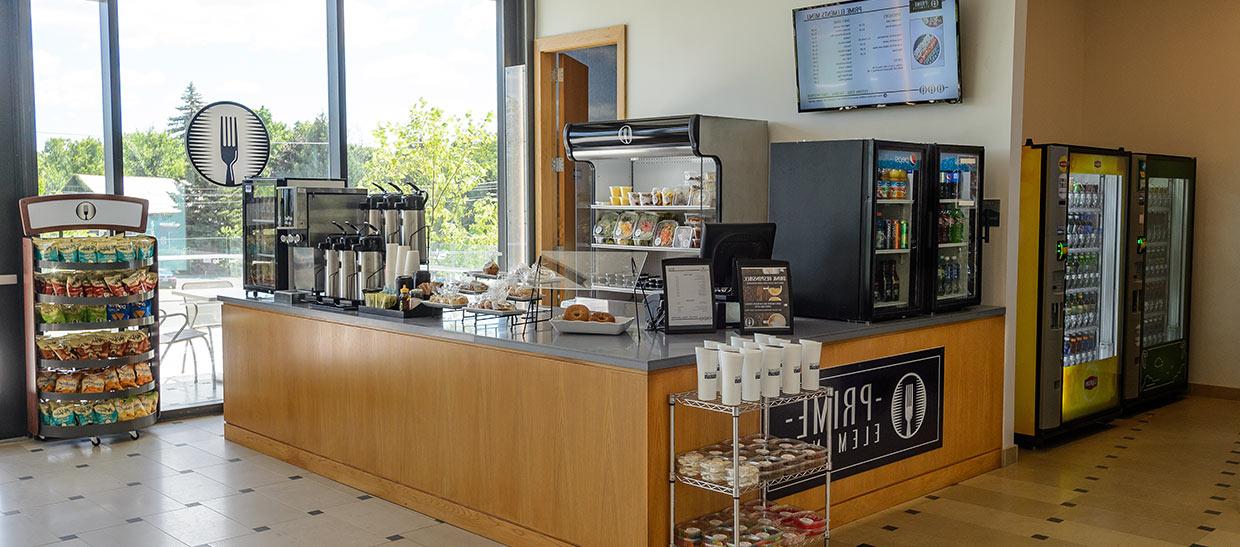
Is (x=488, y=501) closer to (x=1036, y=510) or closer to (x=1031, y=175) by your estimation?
(x=1036, y=510)

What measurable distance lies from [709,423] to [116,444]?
4.25 metres

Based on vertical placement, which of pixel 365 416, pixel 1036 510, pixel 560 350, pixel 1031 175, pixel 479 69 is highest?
pixel 479 69

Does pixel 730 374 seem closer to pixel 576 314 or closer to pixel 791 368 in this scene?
pixel 791 368

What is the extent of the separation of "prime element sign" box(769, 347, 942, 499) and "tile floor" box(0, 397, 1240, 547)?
29cm

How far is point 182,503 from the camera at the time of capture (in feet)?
17.1

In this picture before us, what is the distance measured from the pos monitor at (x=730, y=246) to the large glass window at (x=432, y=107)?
3220 mm

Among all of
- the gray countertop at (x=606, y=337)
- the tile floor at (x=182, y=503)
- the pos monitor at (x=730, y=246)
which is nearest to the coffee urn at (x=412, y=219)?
the gray countertop at (x=606, y=337)

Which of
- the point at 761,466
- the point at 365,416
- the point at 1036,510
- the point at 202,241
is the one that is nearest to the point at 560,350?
the point at 761,466

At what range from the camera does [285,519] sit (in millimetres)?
4949

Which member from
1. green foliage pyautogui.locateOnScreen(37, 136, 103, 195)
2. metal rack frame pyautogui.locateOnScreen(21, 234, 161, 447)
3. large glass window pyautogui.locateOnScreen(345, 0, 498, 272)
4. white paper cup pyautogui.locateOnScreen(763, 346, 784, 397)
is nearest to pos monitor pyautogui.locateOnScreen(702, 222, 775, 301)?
white paper cup pyautogui.locateOnScreen(763, 346, 784, 397)

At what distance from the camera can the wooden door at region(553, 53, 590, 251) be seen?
860cm

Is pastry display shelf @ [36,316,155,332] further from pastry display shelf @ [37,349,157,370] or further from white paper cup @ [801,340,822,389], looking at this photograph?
white paper cup @ [801,340,822,389]

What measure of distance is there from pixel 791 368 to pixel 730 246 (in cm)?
116

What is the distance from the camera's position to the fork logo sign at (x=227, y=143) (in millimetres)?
7316
